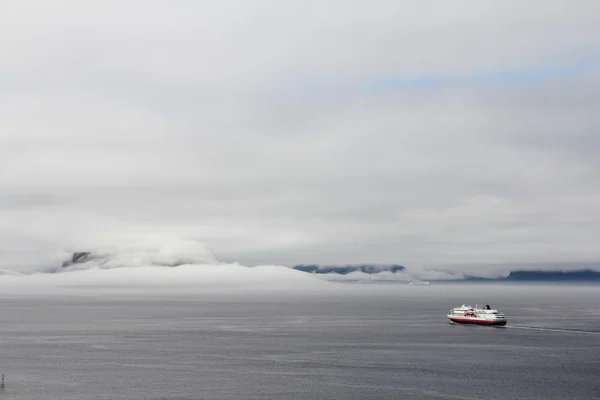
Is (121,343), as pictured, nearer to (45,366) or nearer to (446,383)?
(45,366)

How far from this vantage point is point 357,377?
13600cm

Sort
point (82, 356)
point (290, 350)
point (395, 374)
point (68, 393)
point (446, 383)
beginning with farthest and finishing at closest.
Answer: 1. point (290, 350)
2. point (82, 356)
3. point (395, 374)
4. point (446, 383)
5. point (68, 393)

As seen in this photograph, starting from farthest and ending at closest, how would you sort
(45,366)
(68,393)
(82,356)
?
1. (82,356)
2. (45,366)
3. (68,393)

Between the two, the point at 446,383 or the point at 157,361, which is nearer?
the point at 446,383

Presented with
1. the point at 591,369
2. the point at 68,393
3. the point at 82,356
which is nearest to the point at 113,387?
the point at 68,393

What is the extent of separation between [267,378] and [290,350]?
44641 mm

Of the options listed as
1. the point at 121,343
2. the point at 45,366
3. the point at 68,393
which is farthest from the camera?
the point at 121,343

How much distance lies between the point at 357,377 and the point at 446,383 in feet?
58.9

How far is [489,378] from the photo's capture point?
444 feet

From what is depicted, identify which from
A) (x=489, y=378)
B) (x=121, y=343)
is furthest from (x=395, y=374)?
(x=121, y=343)

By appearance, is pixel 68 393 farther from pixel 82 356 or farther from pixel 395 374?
pixel 395 374

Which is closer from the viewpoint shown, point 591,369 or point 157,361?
point 591,369

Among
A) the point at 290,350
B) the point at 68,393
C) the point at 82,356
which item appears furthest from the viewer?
the point at 290,350

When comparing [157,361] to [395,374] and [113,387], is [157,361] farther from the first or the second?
[395,374]
